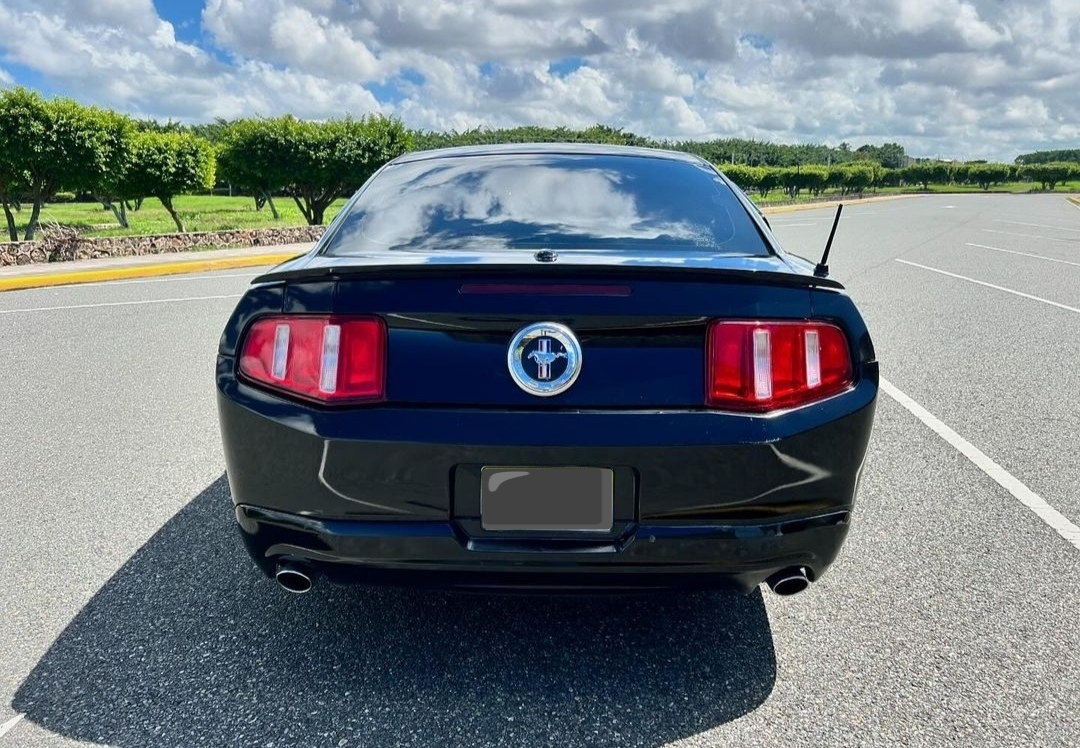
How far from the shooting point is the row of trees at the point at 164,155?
1822 cm

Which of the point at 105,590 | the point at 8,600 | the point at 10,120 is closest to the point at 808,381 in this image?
the point at 105,590

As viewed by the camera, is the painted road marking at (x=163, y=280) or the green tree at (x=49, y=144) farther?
the green tree at (x=49, y=144)

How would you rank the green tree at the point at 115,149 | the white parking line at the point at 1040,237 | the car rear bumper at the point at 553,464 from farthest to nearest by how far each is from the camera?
the white parking line at the point at 1040,237, the green tree at the point at 115,149, the car rear bumper at the point at 553,464

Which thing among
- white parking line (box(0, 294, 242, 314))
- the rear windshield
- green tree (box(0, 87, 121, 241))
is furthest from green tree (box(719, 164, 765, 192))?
the rear windshield

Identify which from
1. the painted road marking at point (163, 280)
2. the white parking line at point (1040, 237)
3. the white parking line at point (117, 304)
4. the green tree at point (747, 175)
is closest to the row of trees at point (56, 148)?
the painted road marking at point (163, 280)

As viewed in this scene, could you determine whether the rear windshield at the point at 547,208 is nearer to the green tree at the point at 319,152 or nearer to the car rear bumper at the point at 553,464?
the car rear bumper at the point at 553,464

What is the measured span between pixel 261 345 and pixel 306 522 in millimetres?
484

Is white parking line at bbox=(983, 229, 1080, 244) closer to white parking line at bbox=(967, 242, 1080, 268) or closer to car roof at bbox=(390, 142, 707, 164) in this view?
white parking line at bbox=(967, 242, 1080, 268)

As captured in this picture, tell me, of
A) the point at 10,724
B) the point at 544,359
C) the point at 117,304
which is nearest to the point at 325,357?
the point at 544,359

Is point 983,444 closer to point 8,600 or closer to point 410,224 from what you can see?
point 410,224

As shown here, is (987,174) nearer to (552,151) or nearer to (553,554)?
(552,151)

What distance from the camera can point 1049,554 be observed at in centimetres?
320

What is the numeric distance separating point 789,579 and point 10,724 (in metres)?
2.06

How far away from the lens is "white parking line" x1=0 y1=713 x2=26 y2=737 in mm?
2123
